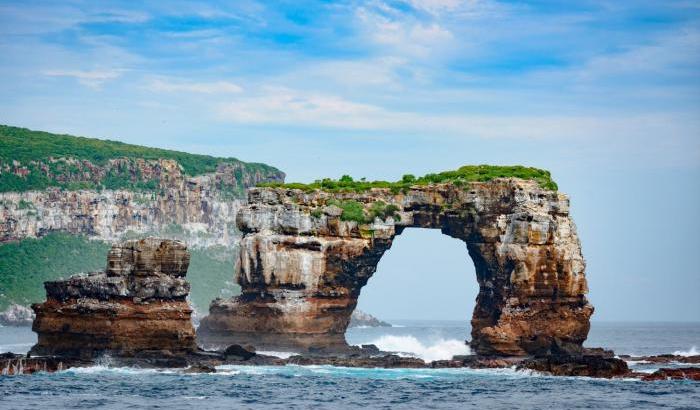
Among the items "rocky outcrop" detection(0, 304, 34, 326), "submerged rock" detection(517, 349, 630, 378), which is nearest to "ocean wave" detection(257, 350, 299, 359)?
"submerged rock" detection(517, 349, 630, 378)

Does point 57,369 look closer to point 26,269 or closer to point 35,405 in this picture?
point 35,405

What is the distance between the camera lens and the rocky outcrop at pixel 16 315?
178m

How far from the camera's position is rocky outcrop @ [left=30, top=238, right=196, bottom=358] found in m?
76.3

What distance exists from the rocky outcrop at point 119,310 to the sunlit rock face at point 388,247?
1320 centimetres

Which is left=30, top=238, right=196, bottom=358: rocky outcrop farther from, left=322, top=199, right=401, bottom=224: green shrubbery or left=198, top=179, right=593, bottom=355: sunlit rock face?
left=322, top=199, right=401, bottom=224: green shrubbery

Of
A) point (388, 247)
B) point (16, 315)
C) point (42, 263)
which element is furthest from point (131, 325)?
point (42, 263)

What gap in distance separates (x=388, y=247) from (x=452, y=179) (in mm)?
6430

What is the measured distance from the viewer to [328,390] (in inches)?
2808

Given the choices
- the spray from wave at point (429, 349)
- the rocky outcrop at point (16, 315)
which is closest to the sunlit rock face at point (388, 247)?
the spray from wave at point (429, 349)

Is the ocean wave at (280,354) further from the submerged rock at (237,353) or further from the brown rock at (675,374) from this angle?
the brown rock at (675,374)

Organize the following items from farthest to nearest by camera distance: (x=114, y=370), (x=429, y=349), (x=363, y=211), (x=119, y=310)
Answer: (x=429, y=349)
(x=363, y=211)
(x=119, y=310)
(x=114, y=370)

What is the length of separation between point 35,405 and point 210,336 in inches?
1321

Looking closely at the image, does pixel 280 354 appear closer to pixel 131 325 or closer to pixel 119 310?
pixel 131 325

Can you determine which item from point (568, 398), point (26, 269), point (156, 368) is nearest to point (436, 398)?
point (568, 398)
